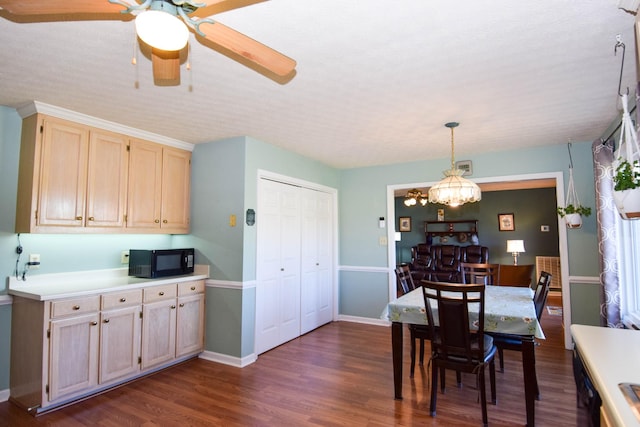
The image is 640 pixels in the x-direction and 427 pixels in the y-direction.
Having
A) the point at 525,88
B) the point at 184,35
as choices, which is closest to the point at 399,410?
the point at 525,88

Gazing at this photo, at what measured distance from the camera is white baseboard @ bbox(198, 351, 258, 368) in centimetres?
341

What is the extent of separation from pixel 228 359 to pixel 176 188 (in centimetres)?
192

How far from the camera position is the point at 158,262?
3.38m

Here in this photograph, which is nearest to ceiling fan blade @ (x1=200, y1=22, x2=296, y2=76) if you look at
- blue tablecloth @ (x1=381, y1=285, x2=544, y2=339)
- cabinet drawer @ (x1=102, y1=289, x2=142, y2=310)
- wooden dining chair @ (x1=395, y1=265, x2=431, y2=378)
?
blue tablecloth @ (x1=381, y1=285, x2=544, y2=339)

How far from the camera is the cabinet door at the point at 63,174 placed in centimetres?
273

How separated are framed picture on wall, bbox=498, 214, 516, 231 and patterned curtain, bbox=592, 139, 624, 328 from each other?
5.41 meters

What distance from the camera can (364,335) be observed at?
4.43m

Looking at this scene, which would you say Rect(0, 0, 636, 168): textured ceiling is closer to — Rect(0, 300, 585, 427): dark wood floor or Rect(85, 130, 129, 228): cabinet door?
Rect(85, 130, 129, 228): cabinet door

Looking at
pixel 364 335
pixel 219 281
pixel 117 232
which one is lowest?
pixel 364 335

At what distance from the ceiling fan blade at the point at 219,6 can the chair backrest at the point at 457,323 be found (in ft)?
6.41

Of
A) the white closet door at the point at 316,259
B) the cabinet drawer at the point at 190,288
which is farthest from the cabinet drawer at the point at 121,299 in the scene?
the white closet door at the point at 316,259

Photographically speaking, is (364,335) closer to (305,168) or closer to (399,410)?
(399,410)

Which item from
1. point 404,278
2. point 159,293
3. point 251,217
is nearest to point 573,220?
point 404,278

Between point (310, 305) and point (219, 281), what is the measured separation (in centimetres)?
150
